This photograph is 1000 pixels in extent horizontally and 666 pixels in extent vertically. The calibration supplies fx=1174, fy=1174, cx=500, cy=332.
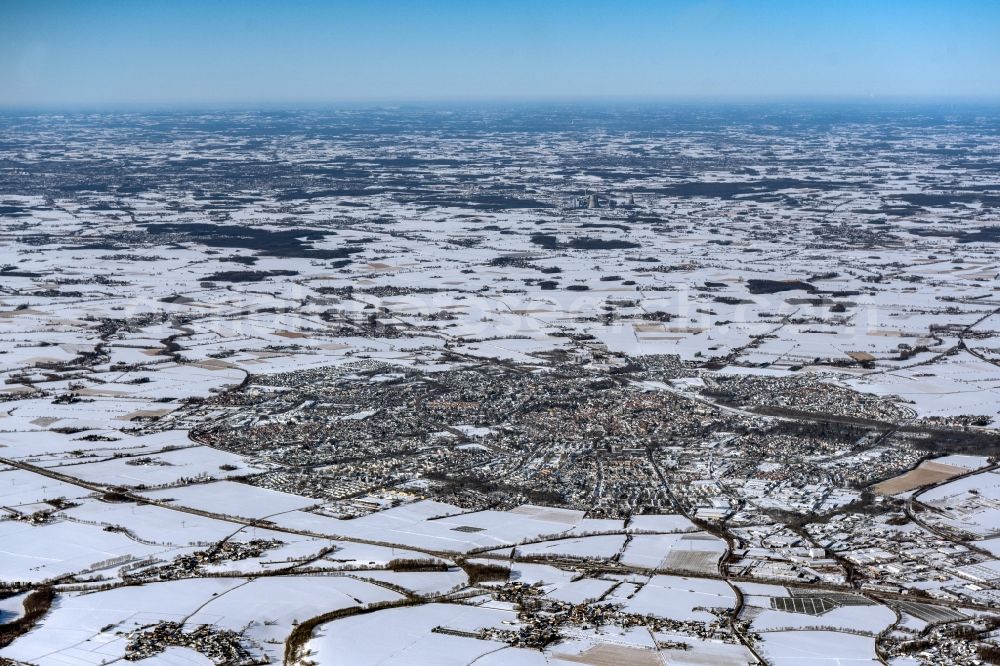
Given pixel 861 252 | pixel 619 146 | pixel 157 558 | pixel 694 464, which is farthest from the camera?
pixel 619 146

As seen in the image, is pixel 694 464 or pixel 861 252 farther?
pixel 861 252

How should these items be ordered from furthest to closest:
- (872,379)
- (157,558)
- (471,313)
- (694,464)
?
(471,313)
(872,379)
(694,464)
(157,558)

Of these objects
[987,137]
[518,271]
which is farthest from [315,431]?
[987,137]

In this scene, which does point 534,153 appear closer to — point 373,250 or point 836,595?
point 373,250

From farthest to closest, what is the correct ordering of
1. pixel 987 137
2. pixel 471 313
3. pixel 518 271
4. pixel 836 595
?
pixel 987 137, pixel 518 271, pixel 471 313, pixel 836 595

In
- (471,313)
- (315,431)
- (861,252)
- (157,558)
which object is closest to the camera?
(157,558)

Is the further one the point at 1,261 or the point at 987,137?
the point at 987,137

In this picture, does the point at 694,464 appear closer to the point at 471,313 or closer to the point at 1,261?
the point at 471,313

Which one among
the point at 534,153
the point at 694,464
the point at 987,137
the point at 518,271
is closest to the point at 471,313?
the point at 518,271
